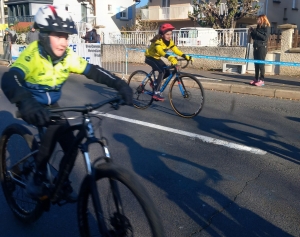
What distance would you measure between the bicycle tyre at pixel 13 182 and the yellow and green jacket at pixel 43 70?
37cm

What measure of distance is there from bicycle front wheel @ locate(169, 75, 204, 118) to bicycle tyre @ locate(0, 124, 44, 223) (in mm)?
4667

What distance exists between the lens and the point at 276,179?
17.1 ft

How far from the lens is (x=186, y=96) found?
829cm

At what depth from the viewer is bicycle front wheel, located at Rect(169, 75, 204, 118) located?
823 cm

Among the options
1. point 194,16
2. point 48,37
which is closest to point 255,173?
point 48,37

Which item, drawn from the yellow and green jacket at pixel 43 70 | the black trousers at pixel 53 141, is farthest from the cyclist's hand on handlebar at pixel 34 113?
the yellow and green jacket at pixel 43 70

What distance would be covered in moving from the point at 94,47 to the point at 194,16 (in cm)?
1402

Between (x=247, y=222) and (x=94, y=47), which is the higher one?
(x=94, y=47)

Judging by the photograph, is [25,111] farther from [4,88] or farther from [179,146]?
[179,146]

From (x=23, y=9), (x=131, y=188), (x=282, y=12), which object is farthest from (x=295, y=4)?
(x=131, y=188)

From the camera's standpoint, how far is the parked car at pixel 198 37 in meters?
18.0

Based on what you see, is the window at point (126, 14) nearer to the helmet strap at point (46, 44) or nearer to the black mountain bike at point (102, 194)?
the helmet strap at point (46, 44)

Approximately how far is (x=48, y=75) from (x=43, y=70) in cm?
7

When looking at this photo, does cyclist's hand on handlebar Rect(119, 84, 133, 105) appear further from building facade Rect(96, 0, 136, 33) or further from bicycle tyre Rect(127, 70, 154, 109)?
building facade Rect(96, 0, 136, 33)
